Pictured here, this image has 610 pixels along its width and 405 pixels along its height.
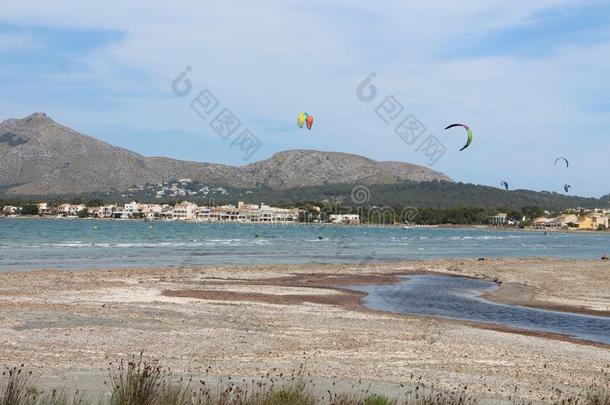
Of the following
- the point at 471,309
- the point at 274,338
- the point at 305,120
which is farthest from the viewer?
the point at 305,120

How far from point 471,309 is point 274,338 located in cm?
1108

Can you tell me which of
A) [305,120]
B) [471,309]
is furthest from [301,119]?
[471,309]

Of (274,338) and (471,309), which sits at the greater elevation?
(274,338)

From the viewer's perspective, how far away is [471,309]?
1018 inches

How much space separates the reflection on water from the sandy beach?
1181 millimetres

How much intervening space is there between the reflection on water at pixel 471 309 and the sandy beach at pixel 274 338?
1.18 metres

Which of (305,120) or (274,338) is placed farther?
(305,120)

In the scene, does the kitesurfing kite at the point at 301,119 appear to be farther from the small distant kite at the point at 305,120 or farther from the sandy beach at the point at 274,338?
the sandy beach at the point at 274,338

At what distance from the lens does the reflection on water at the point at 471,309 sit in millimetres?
21578

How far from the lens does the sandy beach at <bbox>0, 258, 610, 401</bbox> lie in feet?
41.8

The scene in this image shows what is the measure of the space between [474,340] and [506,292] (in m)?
15.4

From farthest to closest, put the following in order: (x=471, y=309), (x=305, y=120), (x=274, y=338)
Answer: (x=305, y=120), (x=471, y=309), (x=274, y=338)

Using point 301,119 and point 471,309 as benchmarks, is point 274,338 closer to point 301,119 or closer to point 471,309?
point 471,309

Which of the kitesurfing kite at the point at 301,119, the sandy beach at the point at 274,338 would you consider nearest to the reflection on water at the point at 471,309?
the sandy beach at the point at 274,338
